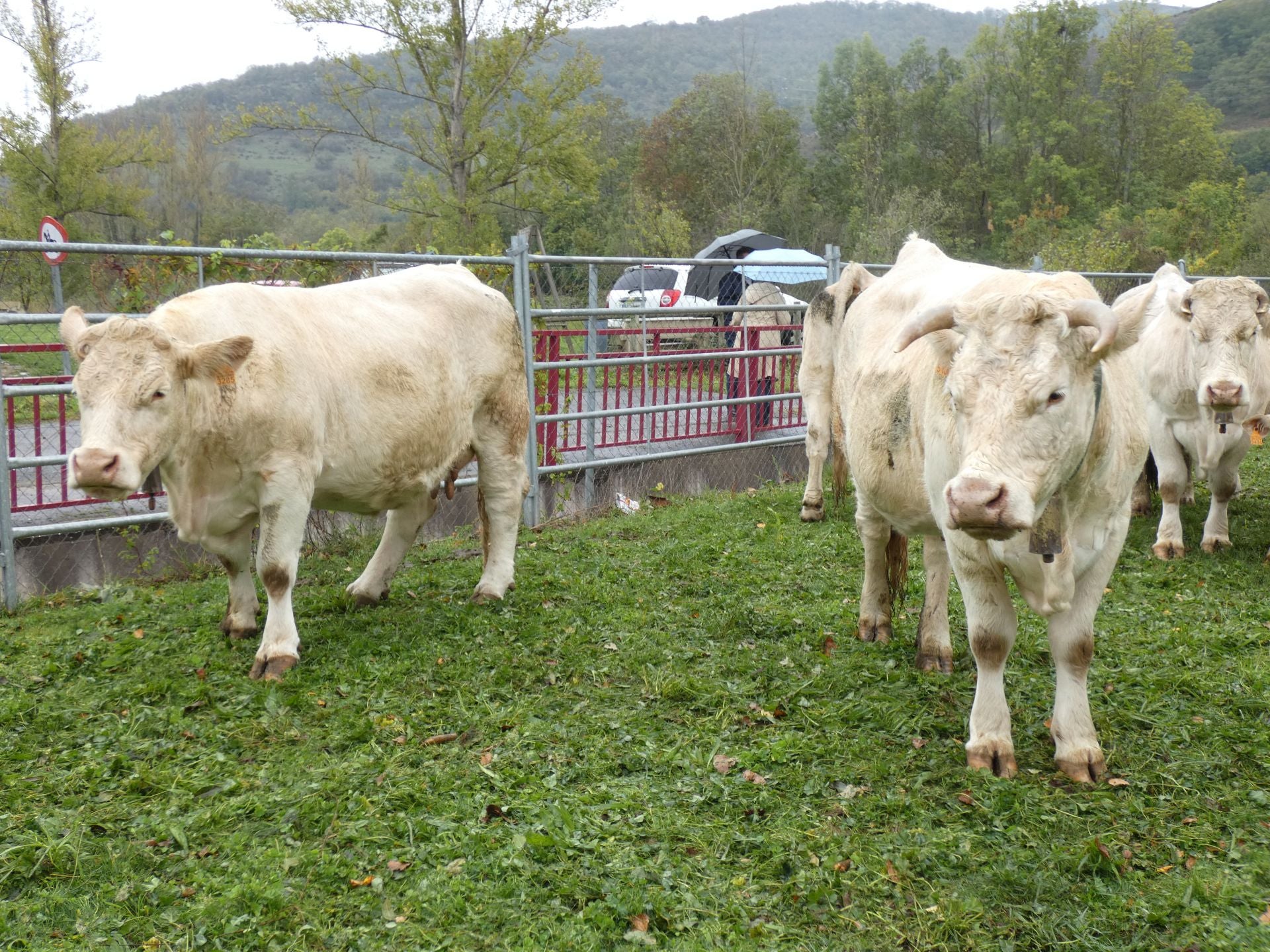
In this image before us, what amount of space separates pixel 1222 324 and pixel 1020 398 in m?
4.64

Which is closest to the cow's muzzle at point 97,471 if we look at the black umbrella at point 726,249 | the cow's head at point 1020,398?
the cow's head at point 1020,398

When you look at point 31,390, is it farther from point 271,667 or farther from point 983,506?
point 983,506

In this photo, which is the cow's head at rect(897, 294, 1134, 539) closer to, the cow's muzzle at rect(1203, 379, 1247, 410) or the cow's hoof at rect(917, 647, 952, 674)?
the cow's hoof at rect(917, 647, 952, 674)

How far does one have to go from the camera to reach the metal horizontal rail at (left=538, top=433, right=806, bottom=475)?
28.7ft

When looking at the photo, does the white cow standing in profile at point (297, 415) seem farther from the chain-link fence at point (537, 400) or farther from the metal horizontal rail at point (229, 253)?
the metal horizontal rail at point (229, 253)

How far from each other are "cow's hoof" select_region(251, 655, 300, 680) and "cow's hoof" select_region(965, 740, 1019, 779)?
3.05 metres

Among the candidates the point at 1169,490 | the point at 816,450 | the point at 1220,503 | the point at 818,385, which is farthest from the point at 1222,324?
the point at 816,450

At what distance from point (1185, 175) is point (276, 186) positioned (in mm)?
69131

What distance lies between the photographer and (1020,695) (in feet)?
14.5

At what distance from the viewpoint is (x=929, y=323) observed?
3.24m

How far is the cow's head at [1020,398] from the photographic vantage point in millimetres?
2857

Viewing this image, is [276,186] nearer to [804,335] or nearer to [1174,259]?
[1174,259]

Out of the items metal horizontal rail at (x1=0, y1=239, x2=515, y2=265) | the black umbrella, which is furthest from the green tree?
metal horizontal rail at (x1=0, y1=239, x2=515, y2=265)

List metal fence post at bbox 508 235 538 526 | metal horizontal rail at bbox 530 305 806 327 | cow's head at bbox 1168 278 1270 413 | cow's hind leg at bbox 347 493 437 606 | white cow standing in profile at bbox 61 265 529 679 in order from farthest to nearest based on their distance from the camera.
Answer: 1. metal horizontal rail at bbox 530 305 806 327
2. metal fence post at bbox 508 235 538 526
3. cow's head at bbox 1168 278 1270 413
4. cow's hind leg at bbox 347 493 437 606
5. white cow standing in profile at bbox 61 265 529 679
